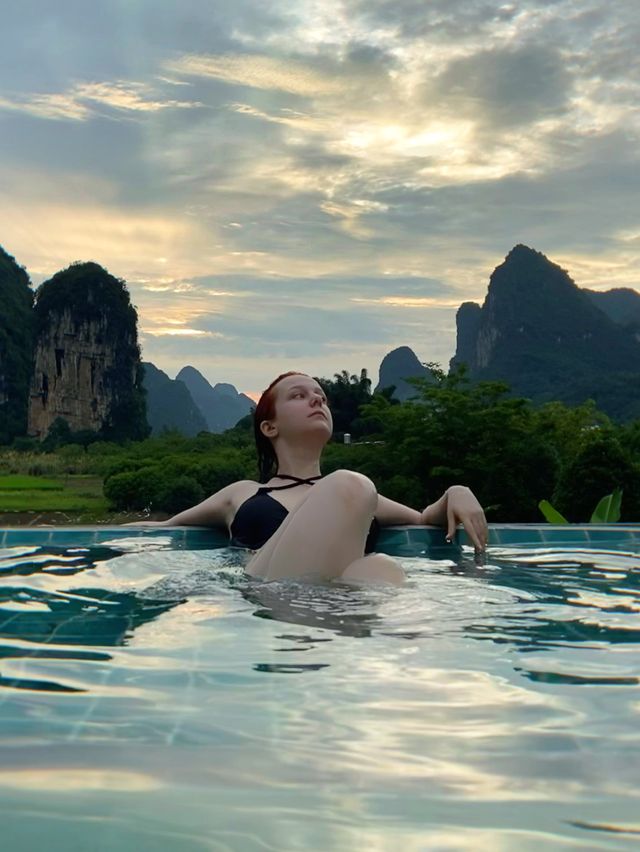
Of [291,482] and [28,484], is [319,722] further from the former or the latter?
[28,484]

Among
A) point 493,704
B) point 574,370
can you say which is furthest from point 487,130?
point 574,370

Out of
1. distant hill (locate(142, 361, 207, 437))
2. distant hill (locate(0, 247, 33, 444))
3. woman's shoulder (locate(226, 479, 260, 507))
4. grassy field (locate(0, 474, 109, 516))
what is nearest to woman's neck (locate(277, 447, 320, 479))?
woman's shoulder (locate(226, 479, 260, 507))

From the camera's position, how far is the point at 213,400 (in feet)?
479

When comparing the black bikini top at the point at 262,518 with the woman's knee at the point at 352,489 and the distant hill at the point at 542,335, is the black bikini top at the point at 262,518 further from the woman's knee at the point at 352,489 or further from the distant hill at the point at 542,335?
the distant hill at the point at 542,335

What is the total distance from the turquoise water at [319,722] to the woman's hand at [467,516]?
0.71m

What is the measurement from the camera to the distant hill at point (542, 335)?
5634 centimetres

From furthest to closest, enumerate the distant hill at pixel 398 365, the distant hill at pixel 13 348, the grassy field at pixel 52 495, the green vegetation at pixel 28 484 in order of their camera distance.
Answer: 1. the distant hill at pixel 398 365
2. the distant hill at pixel 13 348
3. the green vegetation at pixel 28 484
4. the grassy field at pixel 52 495

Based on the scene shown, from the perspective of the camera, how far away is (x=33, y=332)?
58812 millimetres

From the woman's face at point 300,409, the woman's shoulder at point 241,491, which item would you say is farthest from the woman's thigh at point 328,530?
the woman's shoulder at point 241,491

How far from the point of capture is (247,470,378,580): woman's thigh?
2.24m

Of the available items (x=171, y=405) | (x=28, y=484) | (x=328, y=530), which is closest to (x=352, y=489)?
(x=328, y=530)

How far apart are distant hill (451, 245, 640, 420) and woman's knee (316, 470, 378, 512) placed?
48.9 meters

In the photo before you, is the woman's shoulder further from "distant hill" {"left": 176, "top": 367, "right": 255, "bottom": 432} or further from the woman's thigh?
"distant hill" {"left": 176, "top": 367, "right": 255, "bottom": 432}

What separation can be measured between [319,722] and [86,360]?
58345 mm
